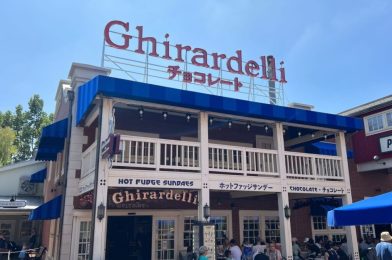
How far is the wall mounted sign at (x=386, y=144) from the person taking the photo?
59.1ft

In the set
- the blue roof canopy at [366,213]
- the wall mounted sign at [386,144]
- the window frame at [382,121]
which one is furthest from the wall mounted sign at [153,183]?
the window frame at [382,121]

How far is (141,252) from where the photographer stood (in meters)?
13.2

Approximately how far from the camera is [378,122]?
18.8 m

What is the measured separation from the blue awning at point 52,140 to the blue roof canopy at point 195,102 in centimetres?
103

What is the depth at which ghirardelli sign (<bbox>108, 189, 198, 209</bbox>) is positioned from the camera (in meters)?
11.8

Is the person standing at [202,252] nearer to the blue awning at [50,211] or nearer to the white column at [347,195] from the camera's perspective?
the blue awning at [50,211]

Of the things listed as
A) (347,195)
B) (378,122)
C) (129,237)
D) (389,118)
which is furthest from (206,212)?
(378,122)

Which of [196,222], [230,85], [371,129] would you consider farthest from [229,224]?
[371,129]

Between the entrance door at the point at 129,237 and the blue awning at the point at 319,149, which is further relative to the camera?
the blue awning at the point at 319,149

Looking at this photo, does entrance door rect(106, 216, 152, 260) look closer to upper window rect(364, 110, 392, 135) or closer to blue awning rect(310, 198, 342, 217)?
blue awning rect(310, 198, 342, 217)

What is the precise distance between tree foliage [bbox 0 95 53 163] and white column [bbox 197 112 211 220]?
121 feet

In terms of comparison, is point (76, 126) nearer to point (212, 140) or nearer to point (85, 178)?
point (85, 178)

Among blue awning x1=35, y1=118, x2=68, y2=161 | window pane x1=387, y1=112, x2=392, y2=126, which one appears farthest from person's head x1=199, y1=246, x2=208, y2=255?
window pane x1=387, y1=112, x2=392, y2=126

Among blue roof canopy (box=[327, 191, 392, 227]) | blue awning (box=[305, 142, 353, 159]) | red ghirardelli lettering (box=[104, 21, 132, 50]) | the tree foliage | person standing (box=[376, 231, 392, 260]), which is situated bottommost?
person standing (box=[376, 231, 392, 260])
